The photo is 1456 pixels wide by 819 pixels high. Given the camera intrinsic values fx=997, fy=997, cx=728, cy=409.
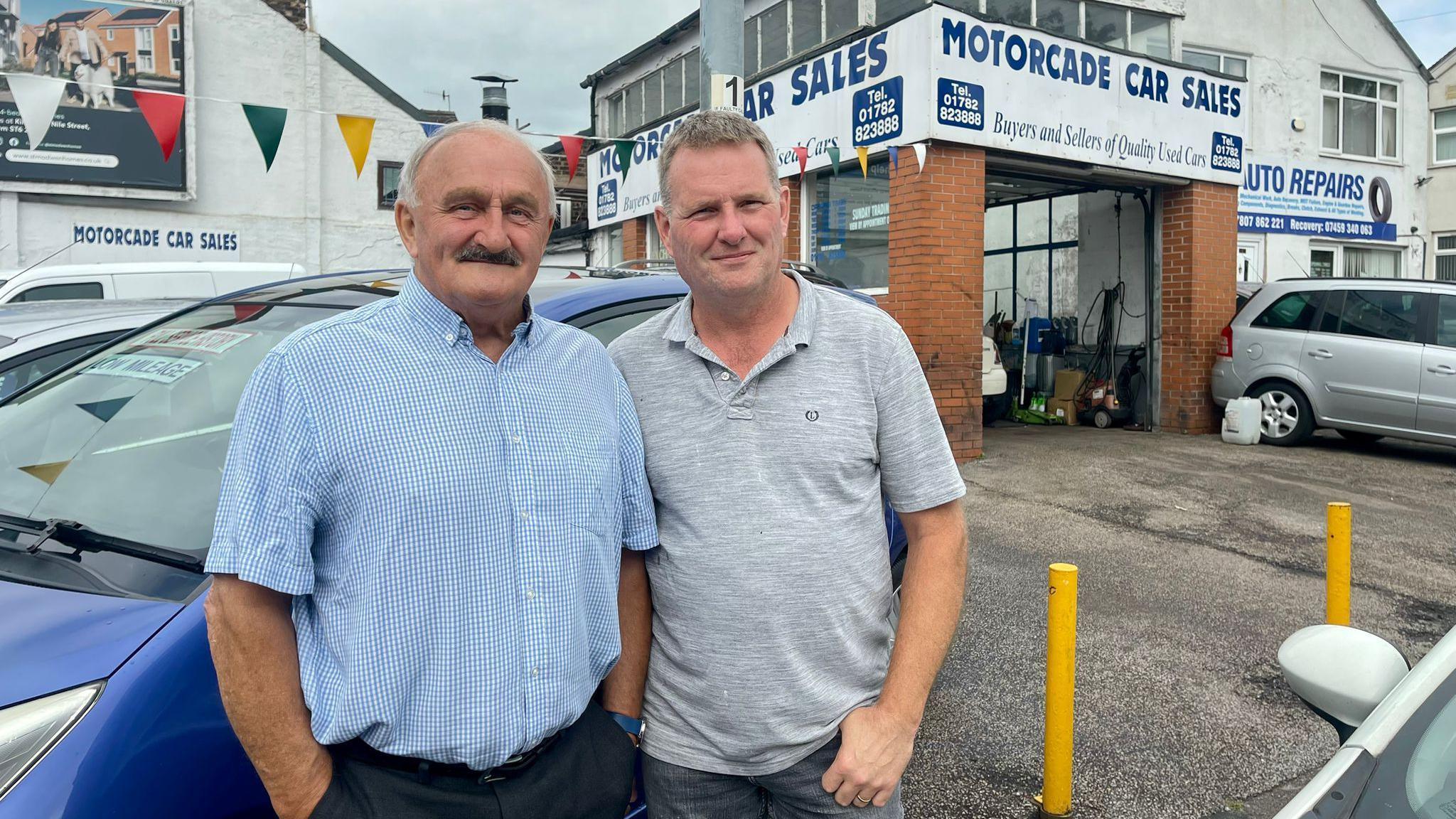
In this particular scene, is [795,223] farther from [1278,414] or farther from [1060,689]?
[1060,689]

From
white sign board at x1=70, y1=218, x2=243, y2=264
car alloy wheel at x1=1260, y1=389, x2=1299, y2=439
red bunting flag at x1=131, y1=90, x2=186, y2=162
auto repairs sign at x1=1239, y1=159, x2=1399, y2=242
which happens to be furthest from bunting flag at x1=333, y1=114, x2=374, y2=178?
auto repairs sign at x1=1239, y1=159, x2=1399, y2=242

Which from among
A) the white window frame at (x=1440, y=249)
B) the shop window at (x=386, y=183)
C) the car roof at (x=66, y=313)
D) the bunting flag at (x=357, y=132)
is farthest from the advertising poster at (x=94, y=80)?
the white window frame at (x=1440, y=249)

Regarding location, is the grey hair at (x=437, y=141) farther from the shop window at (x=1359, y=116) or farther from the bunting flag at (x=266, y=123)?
the shop window at (x=1359, y=116)

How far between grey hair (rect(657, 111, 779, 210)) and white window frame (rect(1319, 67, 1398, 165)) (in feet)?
60.2

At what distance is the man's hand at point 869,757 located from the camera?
1.81m

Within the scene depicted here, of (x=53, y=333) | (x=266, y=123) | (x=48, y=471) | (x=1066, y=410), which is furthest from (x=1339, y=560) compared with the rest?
(x=1066, y=410)

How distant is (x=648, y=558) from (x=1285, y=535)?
643cm

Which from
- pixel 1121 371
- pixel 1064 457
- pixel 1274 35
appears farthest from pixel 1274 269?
pixel 1064 457

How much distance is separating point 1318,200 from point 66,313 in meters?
17.9

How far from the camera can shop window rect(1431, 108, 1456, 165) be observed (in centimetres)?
1845

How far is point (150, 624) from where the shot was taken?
1783 millimetres

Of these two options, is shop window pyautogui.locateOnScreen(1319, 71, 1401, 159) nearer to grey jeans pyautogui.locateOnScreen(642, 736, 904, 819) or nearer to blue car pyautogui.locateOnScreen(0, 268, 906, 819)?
blue car pyautogui.locateOnScreen(0, 268, 906, 819)

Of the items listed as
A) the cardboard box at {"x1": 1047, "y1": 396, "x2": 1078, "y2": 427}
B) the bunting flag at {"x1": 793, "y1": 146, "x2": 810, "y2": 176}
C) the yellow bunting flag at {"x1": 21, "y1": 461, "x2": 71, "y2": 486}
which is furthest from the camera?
the cardboard box at {"x1": 1047, "y1": 396, "x2": 1078, "y2": 427}

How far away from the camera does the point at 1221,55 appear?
52.1 ft
